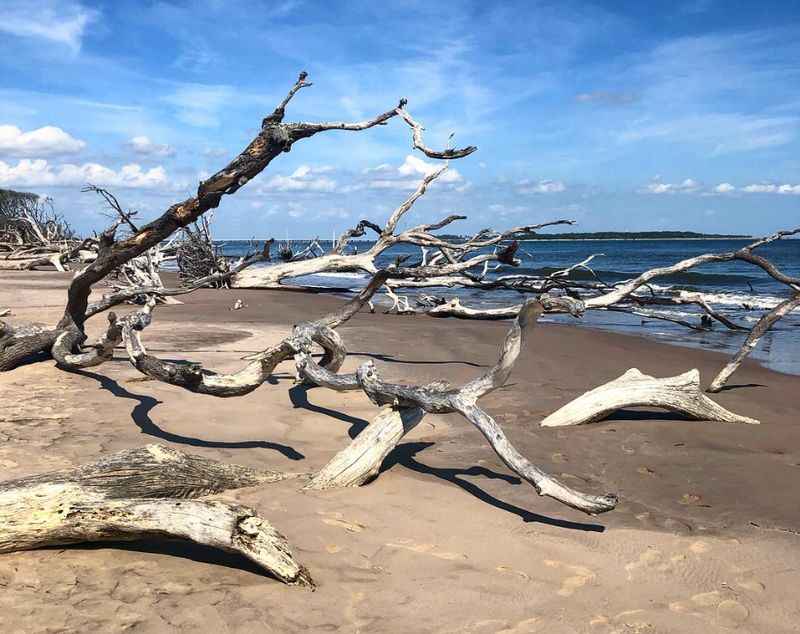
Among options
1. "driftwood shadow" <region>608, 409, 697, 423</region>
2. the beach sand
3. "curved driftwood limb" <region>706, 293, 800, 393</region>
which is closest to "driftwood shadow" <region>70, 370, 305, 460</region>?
the beach sand

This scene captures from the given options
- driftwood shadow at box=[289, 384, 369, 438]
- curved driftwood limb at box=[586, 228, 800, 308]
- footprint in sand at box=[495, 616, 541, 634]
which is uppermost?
curved driftwood limb at box=[586, 228, 800, 308]

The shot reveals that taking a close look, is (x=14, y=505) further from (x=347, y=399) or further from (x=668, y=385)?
(x=668, y=385)

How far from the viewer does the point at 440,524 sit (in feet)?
11.7

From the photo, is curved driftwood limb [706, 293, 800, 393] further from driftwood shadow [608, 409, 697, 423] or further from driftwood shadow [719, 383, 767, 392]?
driftwood shadow [608, 409, 697, 423]

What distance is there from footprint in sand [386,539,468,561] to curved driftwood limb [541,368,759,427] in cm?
253

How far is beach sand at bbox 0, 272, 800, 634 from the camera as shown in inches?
103

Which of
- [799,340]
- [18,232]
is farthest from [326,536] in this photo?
[18,232]

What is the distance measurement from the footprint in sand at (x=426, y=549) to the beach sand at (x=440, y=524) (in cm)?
1

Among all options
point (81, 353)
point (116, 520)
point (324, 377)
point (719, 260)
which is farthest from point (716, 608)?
point (81, 353)

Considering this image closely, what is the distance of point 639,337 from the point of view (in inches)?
465

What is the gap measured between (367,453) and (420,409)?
0.41m

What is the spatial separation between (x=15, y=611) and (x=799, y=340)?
12.2m

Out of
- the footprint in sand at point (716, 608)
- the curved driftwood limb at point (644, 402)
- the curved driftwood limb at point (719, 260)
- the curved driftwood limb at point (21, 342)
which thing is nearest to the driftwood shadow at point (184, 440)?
the curved driftwood limb at point (21, 342)

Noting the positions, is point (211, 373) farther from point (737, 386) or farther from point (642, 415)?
point (737, 386)
